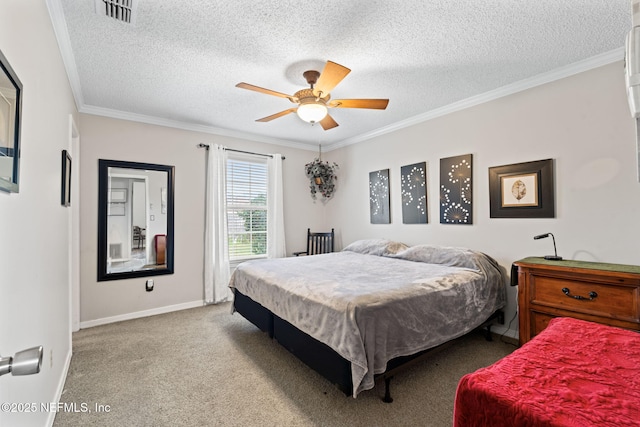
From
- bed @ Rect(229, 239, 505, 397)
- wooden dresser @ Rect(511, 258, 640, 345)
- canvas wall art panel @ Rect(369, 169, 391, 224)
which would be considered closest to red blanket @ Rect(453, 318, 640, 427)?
bed @ Rect(229, 239, 505, 397)

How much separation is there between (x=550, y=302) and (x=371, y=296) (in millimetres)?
1474

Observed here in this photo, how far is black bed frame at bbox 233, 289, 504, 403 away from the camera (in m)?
1.90

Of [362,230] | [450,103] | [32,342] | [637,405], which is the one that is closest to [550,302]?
[637,405]

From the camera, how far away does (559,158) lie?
268 centimetres

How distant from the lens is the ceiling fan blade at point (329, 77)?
6.73 feet

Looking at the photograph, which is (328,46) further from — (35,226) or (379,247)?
(379,247)

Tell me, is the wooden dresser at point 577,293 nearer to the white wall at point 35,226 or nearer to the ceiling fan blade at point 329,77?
the ceiling fan blade at point 329,77

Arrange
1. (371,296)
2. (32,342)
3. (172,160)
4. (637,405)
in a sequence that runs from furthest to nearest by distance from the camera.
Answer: (172,160), (371,296), (32,342), (637,405)

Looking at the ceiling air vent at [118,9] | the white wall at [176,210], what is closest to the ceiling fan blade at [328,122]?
the ceiling air vent at [118,9]

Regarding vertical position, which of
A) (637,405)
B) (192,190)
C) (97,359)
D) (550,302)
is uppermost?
(192,190)

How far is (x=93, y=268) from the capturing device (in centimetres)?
344

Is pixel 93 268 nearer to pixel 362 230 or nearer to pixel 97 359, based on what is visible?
pixel 97 359

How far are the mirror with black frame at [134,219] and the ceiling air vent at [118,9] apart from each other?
2.11m

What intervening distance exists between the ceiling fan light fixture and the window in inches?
88.6
